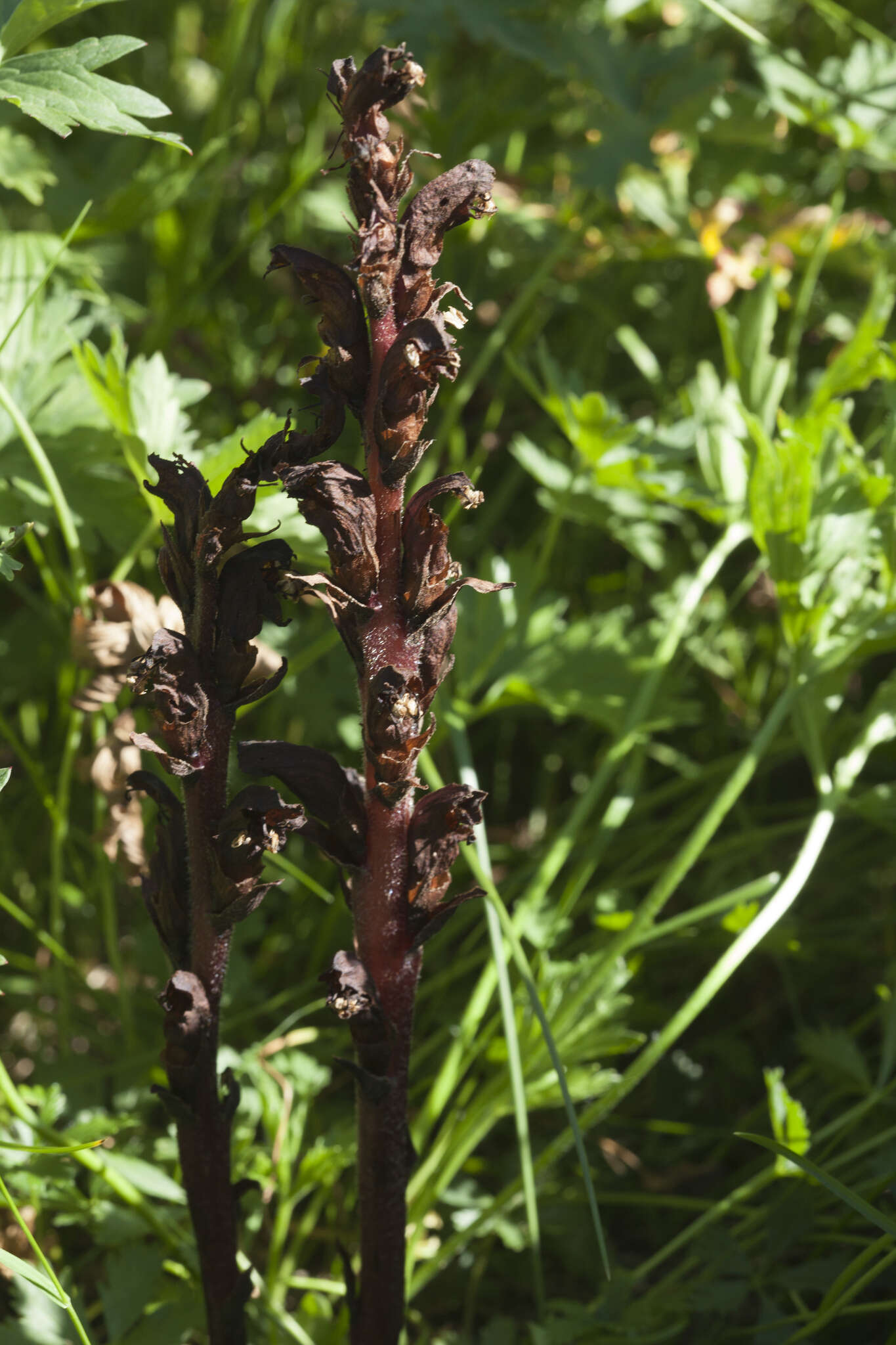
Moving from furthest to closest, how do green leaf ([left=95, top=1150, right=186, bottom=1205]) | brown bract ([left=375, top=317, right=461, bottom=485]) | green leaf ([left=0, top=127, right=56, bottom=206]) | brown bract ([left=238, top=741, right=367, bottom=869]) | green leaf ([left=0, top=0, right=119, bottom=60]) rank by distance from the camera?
green leaf ([left=0, top=127, right=56, bottom=206])
green leaf ([left=95, top=1150, right=186, bottom=1205])
green leaf ([left=0, top=0, right=119, bottom=60])
brown bract ([left=238, top=741, right=367, bottom=869])
brown bract ([left=375, top=317, right=461, bottom=485])

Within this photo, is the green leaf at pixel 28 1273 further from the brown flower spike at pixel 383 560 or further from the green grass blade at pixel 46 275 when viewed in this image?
the green grass blade at pixel 46 275

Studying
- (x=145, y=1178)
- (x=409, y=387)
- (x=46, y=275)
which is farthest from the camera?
(x=145, y=1178)

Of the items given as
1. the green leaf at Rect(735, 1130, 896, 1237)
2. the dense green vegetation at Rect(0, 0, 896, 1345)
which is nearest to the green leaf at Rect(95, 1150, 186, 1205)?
the dense green vegetation at Rect(0, 0, 896, 1345)

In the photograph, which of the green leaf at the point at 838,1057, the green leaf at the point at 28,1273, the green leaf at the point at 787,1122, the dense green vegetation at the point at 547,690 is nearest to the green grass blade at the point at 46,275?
the dense green vegetation at the point at 547,690

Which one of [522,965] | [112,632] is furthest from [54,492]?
[522,965]

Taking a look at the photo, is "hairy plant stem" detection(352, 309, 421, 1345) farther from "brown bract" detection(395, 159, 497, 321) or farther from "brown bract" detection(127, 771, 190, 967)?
"brown bract" detection(127, 771, 190, 967)

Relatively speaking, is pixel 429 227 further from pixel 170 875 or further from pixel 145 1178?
pixel 145 1178
